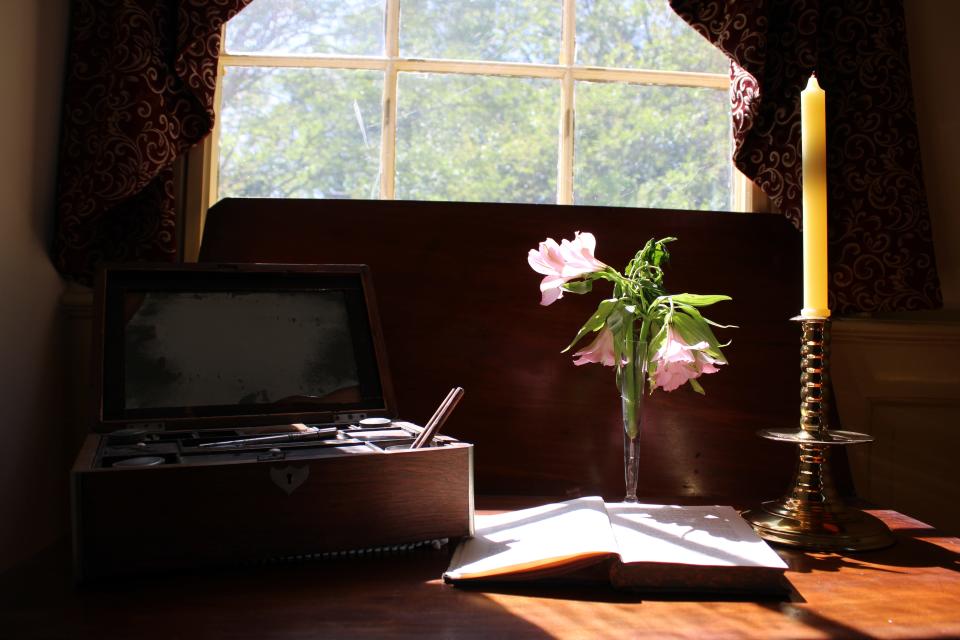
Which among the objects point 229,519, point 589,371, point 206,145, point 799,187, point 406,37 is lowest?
point 229,519

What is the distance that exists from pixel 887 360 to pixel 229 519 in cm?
128

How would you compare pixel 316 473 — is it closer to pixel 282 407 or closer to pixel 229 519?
pixel 229 519

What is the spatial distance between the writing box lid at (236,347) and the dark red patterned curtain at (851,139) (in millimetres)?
774

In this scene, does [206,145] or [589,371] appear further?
[206,145]

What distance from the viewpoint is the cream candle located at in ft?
3.19

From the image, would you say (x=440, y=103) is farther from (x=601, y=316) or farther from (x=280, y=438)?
(x=280, y=438)

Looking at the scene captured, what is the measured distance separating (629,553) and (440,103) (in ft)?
3.63

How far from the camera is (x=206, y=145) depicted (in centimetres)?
152

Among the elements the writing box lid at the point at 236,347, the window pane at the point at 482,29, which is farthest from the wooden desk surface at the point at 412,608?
the window pane at the point at 482,29

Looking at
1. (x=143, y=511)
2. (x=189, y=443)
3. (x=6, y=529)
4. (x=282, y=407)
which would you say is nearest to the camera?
(x=143, y=511)

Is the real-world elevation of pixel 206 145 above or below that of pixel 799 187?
above

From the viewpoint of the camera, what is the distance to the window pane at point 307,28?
1.62 metres

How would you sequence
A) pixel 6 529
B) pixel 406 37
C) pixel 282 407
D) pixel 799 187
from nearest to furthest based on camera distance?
pixel 282 407
pixel 6 529
pixel 799 187
pixel 406 37

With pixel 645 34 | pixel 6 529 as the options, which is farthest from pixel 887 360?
pixel 6 529
